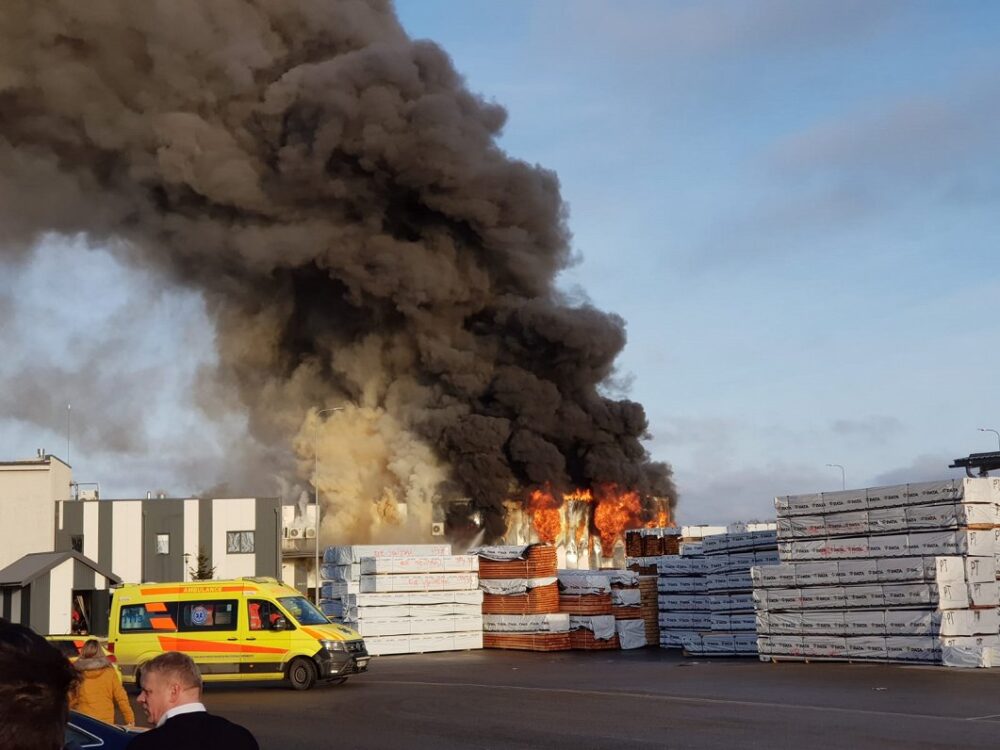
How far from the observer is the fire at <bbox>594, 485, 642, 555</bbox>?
58.3m

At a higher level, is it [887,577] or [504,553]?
[504,553]

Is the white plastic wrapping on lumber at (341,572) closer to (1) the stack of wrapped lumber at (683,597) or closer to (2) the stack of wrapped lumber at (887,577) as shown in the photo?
(1) the stack of wrapped lumber at (683,597)

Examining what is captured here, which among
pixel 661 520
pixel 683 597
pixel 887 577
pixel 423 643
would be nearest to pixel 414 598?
pixel 423 643

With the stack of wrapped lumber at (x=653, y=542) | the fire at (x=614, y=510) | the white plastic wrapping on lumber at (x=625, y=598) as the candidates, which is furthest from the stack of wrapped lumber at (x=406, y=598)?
the fire at (x=614, y=510)

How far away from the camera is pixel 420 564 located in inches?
1242

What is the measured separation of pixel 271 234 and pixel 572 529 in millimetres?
20080

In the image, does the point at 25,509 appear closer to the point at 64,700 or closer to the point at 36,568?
the point at 36,568

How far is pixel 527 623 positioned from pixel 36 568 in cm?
1444

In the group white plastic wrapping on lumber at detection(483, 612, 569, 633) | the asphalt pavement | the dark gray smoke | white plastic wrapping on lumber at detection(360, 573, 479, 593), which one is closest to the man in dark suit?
the asphalt pavement

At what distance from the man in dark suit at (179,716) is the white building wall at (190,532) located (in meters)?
51.7

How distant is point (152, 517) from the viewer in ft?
180

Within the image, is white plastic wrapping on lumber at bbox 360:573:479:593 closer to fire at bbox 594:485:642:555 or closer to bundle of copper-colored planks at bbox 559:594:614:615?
bundle of copper-colored planks at bbox 559:594:614:615

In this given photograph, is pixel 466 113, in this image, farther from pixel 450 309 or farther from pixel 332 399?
pixel 332 399

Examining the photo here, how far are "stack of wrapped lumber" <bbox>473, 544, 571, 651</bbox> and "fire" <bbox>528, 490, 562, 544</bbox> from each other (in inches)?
936
